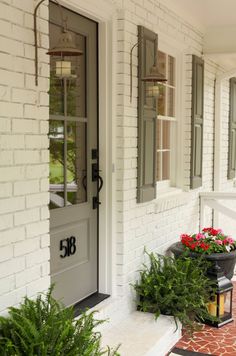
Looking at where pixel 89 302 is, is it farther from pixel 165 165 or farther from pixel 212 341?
pixel 165 165

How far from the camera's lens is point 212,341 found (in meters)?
4.09

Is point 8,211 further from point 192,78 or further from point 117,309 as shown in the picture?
point 192,78

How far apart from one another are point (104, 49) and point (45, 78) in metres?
1.10

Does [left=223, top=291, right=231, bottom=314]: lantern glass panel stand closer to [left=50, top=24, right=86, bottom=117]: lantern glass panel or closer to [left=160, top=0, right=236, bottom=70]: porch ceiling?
[left=50, top=24, right=86, bottom=117]: lantern glass panel

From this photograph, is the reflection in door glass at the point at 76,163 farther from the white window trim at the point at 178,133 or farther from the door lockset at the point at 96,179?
the white window trim at the point at 178,133

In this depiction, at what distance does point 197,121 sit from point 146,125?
156cm

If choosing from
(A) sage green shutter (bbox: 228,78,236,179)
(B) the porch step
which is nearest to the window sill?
(B) the porch step

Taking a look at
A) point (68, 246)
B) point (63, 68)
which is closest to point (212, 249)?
point (68, 246)

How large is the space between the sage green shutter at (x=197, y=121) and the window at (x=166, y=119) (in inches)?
9.2

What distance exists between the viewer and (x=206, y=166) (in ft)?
21.5

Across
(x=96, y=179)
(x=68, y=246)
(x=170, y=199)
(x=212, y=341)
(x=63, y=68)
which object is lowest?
(x=212, y=341)

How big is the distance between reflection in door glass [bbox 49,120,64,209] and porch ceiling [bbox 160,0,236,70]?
2.19m

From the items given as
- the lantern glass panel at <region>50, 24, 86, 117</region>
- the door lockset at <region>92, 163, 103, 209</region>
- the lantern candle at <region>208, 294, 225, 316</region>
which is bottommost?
the lantern candle at <region>208, 294, 225, 316</region>

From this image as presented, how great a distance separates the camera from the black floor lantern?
4.44 m
